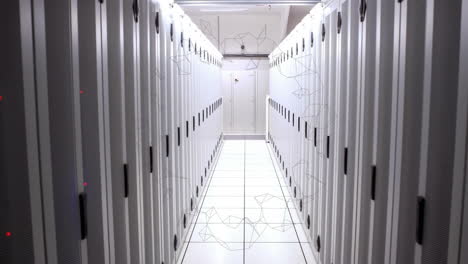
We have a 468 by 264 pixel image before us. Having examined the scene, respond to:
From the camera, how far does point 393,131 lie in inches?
59.0

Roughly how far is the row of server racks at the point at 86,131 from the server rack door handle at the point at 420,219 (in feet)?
3.62

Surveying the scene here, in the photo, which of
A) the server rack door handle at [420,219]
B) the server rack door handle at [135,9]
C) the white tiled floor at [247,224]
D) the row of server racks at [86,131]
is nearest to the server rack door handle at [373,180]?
the server rack door handle at [420,219]

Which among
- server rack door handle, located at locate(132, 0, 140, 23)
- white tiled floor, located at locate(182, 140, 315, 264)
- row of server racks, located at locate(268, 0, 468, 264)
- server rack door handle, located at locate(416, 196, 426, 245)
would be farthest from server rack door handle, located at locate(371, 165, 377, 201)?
white tiled floor, located at locate(182, 140, 315, 264)

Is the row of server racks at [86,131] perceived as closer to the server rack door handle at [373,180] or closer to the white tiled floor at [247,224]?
the white tiled floor at [247,224]

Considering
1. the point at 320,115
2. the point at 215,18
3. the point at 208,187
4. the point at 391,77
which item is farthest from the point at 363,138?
the point at 215,18

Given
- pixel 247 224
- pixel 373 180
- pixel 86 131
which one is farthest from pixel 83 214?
pixel 247 224

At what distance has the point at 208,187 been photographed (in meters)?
5.64

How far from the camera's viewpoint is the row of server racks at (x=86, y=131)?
3.26ft

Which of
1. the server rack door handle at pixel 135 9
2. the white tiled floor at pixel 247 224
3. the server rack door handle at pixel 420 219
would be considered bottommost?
the white tiled floor at pixel 247 224

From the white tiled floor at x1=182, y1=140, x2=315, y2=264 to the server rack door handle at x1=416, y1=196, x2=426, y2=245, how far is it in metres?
2.07

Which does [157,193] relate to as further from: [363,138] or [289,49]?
[289,49]

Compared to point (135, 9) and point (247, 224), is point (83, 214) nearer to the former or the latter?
point (135, 9)

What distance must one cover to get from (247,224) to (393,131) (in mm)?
2852

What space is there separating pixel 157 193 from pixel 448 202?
1773mm
